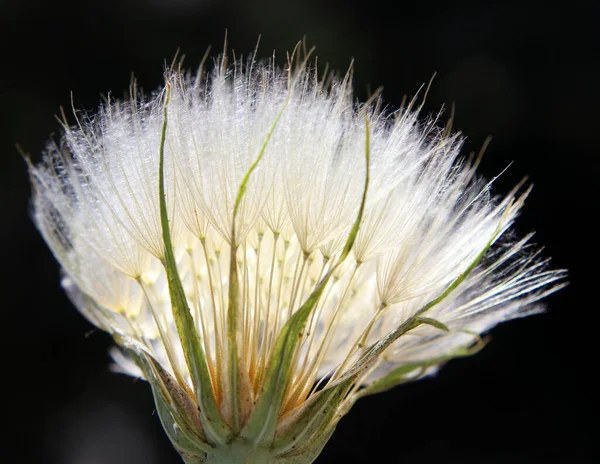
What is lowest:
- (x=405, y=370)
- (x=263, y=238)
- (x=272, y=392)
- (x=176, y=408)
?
(x=176, y=408)

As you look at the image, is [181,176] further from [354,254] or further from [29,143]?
[29,143]

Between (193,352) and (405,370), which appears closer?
(193,352)

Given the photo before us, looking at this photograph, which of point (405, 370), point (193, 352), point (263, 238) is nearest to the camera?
point (193, 352)

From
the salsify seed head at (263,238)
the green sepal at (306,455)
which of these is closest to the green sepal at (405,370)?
the salsify seed head at (263,238)

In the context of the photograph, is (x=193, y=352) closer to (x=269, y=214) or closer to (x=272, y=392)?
(x=272, y=392)

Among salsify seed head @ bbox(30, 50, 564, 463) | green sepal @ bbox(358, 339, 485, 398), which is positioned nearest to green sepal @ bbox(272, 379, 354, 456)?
salsify seed head @ bbox(30, 50, 564, 463)

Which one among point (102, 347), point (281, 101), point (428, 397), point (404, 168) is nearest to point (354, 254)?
point (404, 168)

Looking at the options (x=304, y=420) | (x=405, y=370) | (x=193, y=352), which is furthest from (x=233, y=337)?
(x=405, y=370)

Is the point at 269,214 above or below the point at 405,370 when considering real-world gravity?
above
